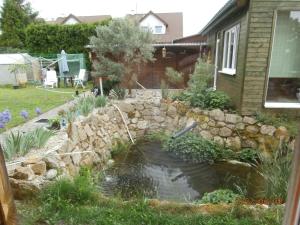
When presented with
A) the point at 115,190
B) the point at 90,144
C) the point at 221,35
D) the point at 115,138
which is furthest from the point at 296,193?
the point at 221,35

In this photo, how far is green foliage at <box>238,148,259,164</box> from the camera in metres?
4.80

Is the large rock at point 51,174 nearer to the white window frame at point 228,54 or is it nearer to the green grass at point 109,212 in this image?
the green grass at point 109,212

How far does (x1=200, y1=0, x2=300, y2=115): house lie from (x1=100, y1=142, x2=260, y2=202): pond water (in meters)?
1.48

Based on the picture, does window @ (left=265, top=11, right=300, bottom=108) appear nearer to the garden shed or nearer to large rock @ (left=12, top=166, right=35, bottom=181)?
large rock @ (left=12, top=166, right=35, bottom=181)

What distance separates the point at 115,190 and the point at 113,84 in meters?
4.62

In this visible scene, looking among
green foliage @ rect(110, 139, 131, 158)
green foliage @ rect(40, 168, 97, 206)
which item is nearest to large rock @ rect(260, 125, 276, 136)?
green foliage @ rect(110, 139, 131, 158)

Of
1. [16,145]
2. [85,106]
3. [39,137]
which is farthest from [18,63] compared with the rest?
[16,145]

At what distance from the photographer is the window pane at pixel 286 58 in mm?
4418

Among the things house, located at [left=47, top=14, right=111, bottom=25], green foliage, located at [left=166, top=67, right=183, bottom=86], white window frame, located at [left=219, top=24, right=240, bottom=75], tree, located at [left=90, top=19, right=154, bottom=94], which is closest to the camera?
house, located at [left=47, top=14, right=111, bottom=25]

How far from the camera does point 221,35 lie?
7180 mm

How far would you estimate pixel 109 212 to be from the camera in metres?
2.07

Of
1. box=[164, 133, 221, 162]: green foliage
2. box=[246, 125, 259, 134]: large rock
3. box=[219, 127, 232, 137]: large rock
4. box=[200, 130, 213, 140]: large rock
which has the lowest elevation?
box=[164, 133, 221, 162]: green foliage

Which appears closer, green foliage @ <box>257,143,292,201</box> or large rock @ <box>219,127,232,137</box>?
green foliage @ <box>257,143,292,201</box>

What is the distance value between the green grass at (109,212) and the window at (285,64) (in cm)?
339
